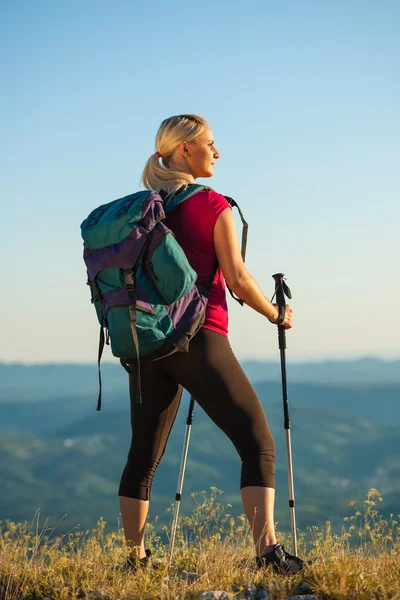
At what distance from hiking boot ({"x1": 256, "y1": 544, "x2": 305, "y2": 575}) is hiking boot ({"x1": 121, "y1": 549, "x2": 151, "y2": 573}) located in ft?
2.25

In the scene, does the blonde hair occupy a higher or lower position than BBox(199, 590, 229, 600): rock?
higher

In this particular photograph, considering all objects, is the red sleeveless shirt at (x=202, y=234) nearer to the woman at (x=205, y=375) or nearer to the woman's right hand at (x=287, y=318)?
the woman at (x=205, y=375)

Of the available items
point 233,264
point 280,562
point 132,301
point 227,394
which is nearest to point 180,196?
point 233,264

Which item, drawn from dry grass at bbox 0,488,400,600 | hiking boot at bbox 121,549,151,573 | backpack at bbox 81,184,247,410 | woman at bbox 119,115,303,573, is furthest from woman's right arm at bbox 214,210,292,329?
hiking boot at bbox 121,549,151,573

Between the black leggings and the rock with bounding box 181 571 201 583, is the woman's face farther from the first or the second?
the rock with bounding box 181 571 201 583

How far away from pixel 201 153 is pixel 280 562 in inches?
94.0

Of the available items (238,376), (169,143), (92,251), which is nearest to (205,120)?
(169,143)

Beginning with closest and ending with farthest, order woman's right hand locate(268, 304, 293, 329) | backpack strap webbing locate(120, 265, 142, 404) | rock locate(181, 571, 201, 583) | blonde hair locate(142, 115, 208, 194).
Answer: backpack strap webbing locate(120, 265, 142, 404)
rock locate(181, 571, 201, 583)
blonde hair locate(142, 115, 208, 194)
woman's right hand locate(268, 304, 293, 329)

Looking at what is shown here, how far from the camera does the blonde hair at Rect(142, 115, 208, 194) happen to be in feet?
14.9

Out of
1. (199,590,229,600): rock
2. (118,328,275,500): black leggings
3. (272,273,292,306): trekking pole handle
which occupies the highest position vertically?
(272,273,292,306): trekking pole handle

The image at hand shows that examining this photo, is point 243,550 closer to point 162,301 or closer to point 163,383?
point 163,383

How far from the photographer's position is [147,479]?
4.63 m

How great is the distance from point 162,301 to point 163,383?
610 millimetres

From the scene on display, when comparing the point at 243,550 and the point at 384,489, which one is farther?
the point at 384,489
